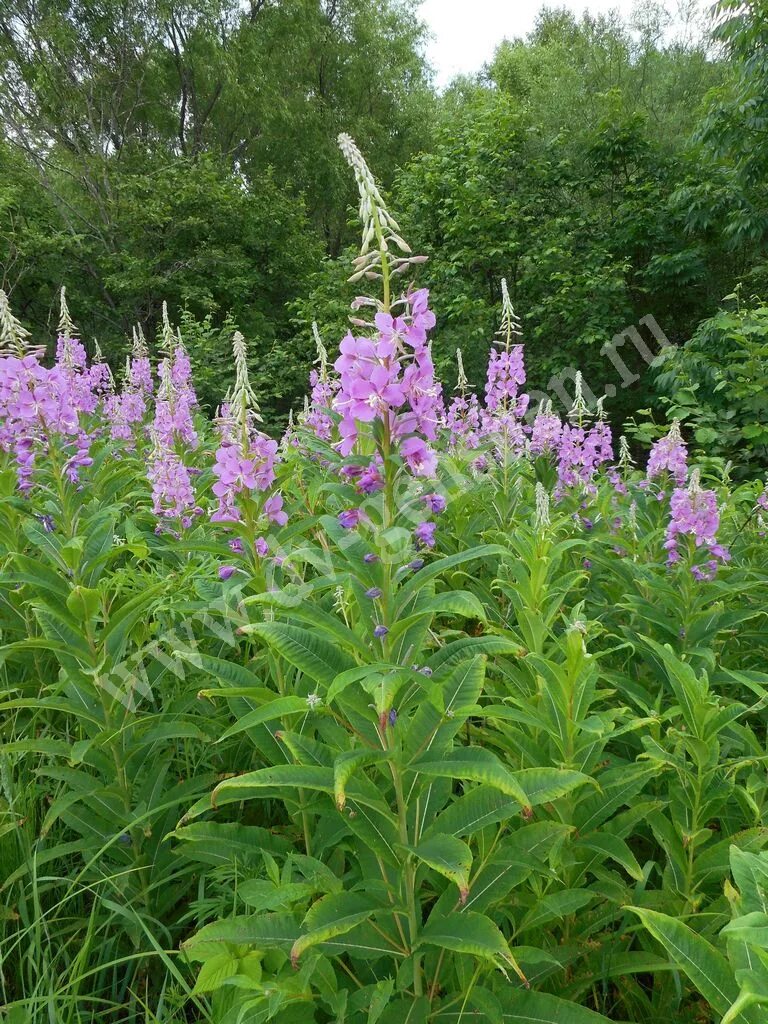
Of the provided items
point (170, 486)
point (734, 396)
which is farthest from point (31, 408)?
point (734, 396)

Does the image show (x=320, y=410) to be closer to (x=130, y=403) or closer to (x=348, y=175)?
(x=130, y=403)

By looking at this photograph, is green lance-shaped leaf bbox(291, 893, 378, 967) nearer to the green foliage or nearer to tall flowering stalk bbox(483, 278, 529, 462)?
tall flowering stalk bbox(483, 278, 529, 462)

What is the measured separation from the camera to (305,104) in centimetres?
2138

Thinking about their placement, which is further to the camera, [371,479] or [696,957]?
[371,479]

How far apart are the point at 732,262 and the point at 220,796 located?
16.6 metres

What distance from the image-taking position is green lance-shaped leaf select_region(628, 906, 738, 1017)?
4.32ft

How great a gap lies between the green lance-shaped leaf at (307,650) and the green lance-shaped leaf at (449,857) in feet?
1.42

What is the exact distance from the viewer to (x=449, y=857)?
4.95 ft

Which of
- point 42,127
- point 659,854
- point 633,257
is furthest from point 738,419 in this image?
point 42,127

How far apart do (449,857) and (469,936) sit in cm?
19

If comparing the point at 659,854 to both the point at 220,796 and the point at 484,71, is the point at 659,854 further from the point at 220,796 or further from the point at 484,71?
the point at 484,71

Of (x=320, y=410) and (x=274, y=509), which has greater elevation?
(x=320, y=410)

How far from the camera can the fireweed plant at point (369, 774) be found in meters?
1.59

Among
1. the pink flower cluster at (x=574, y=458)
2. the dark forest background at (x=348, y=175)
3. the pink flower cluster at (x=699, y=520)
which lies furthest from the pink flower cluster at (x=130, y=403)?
the pink flower cluster at (x=699, y=520)
